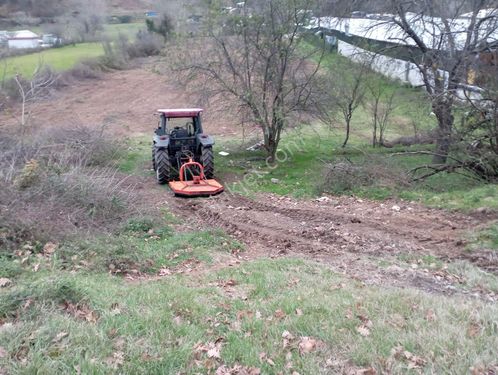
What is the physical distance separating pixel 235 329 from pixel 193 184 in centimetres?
853

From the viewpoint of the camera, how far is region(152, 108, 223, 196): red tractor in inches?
529

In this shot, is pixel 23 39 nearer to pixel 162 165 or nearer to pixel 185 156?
pixel 185 156

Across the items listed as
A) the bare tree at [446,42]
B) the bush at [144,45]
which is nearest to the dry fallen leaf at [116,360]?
the bare tree at [446,42]

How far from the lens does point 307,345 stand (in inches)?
181

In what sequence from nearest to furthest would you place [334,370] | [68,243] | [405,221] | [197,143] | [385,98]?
[334,370], [68,243], [405,221], [197,143], [385,98]

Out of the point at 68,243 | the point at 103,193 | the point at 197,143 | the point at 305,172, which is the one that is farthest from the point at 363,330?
the point at 305,172

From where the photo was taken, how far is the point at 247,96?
651 inches

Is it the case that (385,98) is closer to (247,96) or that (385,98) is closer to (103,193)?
(247,96)

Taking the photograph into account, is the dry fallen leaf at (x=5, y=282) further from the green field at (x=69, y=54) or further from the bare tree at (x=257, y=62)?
the green field at (x=69, y=54)

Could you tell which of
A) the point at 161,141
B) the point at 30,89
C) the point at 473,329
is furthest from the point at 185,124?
the point at 473,329

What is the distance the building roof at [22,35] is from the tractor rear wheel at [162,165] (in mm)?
30046

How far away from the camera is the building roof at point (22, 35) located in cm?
4007

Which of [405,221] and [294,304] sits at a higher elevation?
[294,304]

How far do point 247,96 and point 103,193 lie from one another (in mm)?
7293
